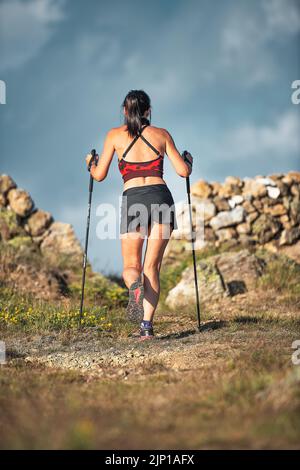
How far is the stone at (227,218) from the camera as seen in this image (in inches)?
572

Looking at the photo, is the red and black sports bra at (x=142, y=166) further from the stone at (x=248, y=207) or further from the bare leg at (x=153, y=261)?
the stone at (x=248, y=207)

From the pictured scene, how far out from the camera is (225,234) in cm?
1451

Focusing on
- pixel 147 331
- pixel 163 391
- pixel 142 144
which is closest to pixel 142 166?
pixel 142 144

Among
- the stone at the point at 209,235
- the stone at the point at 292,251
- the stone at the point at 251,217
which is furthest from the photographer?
the stone at the point at 251,217

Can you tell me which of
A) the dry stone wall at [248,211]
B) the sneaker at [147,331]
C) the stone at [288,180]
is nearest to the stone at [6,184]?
the dry stone wall at [248,211]

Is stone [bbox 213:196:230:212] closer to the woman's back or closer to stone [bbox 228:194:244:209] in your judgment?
stone [bbox 228:194:244:209]

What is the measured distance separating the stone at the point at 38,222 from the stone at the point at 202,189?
12.7ft

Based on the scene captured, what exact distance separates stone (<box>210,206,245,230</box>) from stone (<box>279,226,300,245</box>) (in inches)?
44.5

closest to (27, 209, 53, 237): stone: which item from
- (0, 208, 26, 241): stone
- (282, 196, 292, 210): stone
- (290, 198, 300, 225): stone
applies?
(0, 208, 26, 241): stone

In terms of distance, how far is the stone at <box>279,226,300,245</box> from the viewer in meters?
14.6

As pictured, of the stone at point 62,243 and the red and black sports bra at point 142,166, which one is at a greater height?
the stone at point 62,243

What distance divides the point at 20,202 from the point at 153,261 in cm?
882

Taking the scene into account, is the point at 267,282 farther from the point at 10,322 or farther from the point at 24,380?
the point at 24,380

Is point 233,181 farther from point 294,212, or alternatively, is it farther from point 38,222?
point 38,222
